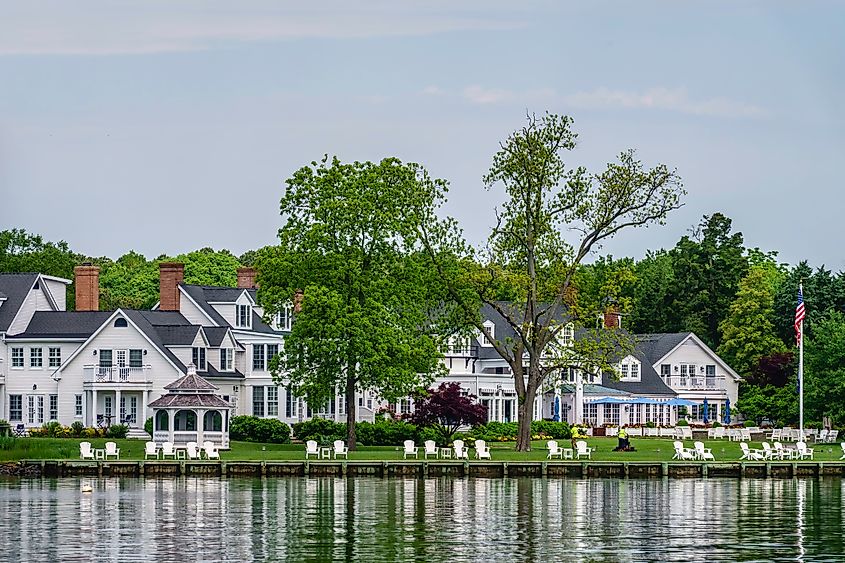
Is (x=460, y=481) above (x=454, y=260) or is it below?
below

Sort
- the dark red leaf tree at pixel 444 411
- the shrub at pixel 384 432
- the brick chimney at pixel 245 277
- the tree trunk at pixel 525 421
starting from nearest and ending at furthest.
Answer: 1. the tree trunk at pixel 525 421
2. the dark red leaf tree at pixel 444 411
3. the shrub at pixel 384 432
4. the brick chimney at pixel 245 277

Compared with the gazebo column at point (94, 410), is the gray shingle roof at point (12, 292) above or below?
above

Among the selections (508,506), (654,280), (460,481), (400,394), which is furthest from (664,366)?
(508,506)

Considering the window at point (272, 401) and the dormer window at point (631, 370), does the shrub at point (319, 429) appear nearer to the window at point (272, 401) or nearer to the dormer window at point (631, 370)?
the window at point (272, 401)

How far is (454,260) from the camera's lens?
266ft

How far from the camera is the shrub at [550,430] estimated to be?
94938 millimetres

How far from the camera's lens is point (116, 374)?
289ft

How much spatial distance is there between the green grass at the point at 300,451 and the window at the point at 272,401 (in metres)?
9.17

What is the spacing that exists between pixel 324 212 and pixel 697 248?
202ft

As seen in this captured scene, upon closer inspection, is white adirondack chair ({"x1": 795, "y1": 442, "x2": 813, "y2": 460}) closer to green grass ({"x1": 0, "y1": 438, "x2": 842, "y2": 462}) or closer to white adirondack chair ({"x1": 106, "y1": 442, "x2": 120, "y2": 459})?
green grass ({"x1": 0, "y1": 438, "x2": 842, "y2": 462})

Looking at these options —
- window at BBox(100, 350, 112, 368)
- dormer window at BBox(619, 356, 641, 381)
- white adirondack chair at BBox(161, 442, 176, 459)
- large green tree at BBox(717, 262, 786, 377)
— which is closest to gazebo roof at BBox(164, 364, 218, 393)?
white adirondack chair at BBox(161, 442, 176, 459)

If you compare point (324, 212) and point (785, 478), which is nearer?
point (785, 478)

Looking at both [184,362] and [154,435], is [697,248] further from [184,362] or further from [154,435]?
[154,435]

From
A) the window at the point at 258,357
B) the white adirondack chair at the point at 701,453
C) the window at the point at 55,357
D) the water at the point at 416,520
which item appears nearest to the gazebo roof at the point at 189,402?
the water at the point at 416,520
